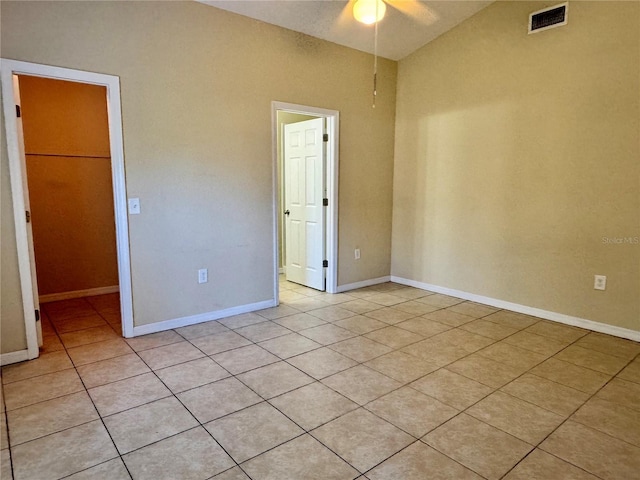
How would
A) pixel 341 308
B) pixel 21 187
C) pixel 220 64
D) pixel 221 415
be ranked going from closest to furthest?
pixel 221 415 → pixel 21 187 → pixel 220 64 → pixel 341 308

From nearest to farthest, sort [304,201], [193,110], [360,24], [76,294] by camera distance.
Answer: [193,110]
[360,24]
[76,294]
[304,201]

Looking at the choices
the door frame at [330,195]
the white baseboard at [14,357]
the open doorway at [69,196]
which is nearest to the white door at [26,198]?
the white baseboard at [14,357]

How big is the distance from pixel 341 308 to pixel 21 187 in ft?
9.38

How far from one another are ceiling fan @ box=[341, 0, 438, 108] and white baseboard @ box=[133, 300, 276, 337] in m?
2.83

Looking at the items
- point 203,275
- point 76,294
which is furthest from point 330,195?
point 76,294

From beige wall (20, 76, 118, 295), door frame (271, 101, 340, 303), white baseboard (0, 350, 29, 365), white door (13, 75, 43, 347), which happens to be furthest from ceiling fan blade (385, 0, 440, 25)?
white baseboard (0, 350, 29, 365)

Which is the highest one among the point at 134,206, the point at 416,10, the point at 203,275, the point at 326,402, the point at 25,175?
the point at 416,10

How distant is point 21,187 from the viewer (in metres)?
2.68

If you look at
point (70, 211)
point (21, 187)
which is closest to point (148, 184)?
point (21, 187)

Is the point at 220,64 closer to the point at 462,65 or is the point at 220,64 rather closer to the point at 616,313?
the point at 462,65

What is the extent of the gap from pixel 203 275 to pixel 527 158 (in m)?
3.23

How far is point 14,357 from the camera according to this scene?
8.95 ft

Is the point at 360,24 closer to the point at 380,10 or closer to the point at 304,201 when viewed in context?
the point at 380,10

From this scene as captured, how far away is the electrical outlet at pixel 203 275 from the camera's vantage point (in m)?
3.52
